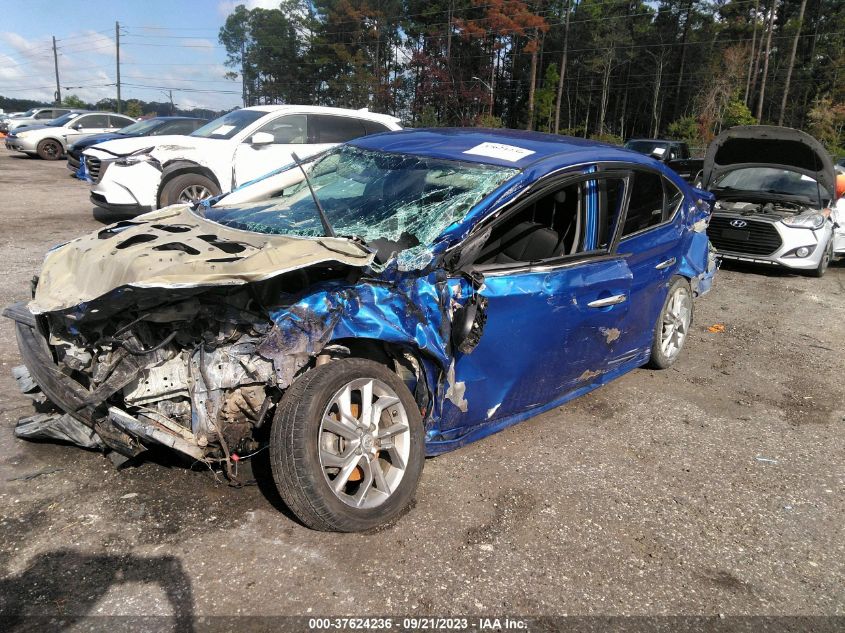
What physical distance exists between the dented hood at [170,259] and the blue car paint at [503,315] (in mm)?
189

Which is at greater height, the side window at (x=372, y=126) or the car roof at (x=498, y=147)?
the side window at (x=372, y=126)

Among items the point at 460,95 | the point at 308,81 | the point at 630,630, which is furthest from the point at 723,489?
the point at 308,81

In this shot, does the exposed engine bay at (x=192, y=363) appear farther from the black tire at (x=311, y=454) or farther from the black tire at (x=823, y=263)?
the black tire at (x=823, y=263)

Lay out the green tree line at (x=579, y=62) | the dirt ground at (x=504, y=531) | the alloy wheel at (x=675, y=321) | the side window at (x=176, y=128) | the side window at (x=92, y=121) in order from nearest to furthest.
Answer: the dirt ground at (x=504, y=531), the alloy wheel at (x=675, y=321), the side window at (x=176, y=128), the side window at (x=92, y=121), the green tree line at (x=579, y=62)

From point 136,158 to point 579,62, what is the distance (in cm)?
5449

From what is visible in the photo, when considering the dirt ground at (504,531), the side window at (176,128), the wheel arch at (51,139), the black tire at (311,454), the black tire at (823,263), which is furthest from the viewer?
the wheel arch at (51,139)

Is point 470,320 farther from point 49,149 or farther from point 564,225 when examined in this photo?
point 49,149

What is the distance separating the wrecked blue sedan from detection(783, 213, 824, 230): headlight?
6.18m

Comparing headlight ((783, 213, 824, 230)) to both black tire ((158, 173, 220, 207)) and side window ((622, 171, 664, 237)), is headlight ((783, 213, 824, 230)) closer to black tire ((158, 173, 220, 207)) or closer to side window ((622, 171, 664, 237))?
side window ((622, 171, 664, 237))

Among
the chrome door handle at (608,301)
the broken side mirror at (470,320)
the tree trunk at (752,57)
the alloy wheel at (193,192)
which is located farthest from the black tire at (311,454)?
the tree trunk at (752,57)

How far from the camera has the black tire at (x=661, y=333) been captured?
4789 mm

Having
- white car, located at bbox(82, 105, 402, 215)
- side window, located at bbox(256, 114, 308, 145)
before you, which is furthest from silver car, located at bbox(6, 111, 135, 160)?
side window, located at bbox(256, 114, 308, 145)

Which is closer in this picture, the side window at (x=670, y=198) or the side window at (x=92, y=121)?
the side window at (x=670, y=198)

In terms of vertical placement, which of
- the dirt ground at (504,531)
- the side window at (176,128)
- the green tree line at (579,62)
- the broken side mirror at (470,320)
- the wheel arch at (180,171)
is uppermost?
the green tree line at (579,62)
